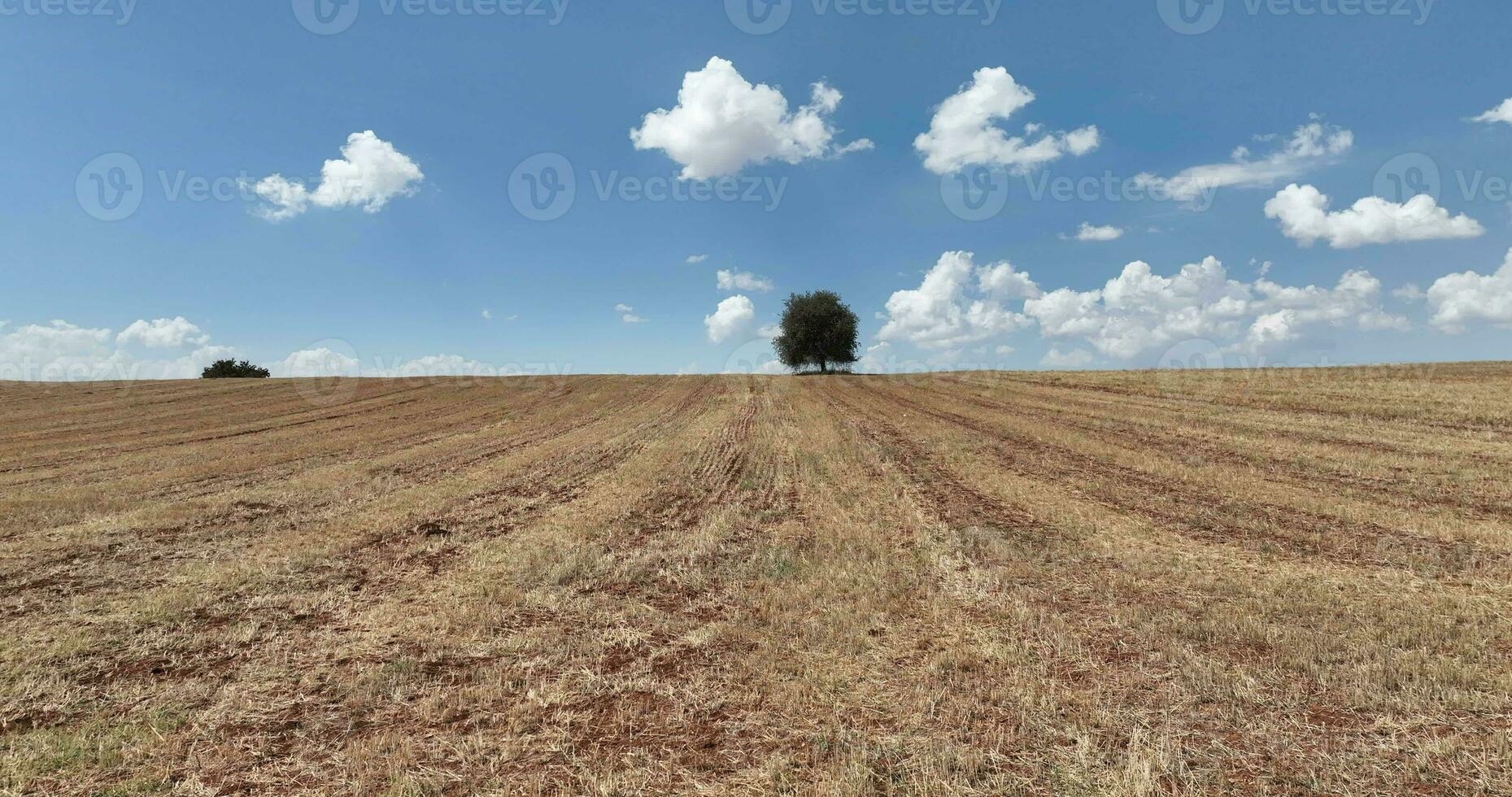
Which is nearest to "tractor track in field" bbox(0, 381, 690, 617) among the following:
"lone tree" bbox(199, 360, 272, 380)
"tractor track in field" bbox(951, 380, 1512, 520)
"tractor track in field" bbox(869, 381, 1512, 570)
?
"tractor track in field" bbox(869, 381, 1512, 570)

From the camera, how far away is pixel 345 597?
24.6ft

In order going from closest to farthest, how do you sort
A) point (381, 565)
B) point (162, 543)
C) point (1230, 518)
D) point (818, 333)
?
point (381, 565) → point (162, 543) → point (1230, 518) → point (818, 333)

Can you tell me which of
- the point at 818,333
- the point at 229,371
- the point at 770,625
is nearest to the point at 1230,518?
the point at 770,625

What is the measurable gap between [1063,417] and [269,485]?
79.9 ft

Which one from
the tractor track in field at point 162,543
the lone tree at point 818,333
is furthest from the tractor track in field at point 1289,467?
the lone tree at point 818,333

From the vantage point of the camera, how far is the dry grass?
4.20m

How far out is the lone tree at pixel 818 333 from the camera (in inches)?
2768

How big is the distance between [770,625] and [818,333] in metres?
65.3

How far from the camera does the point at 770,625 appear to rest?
6570 mm

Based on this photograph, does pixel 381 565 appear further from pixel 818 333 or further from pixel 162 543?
pixel 818 333

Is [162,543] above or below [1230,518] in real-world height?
above

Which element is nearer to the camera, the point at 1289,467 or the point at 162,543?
the point at 162,543

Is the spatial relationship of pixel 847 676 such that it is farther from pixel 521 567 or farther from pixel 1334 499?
pixel 1334 499

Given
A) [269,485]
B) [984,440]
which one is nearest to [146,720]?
[269,485]
